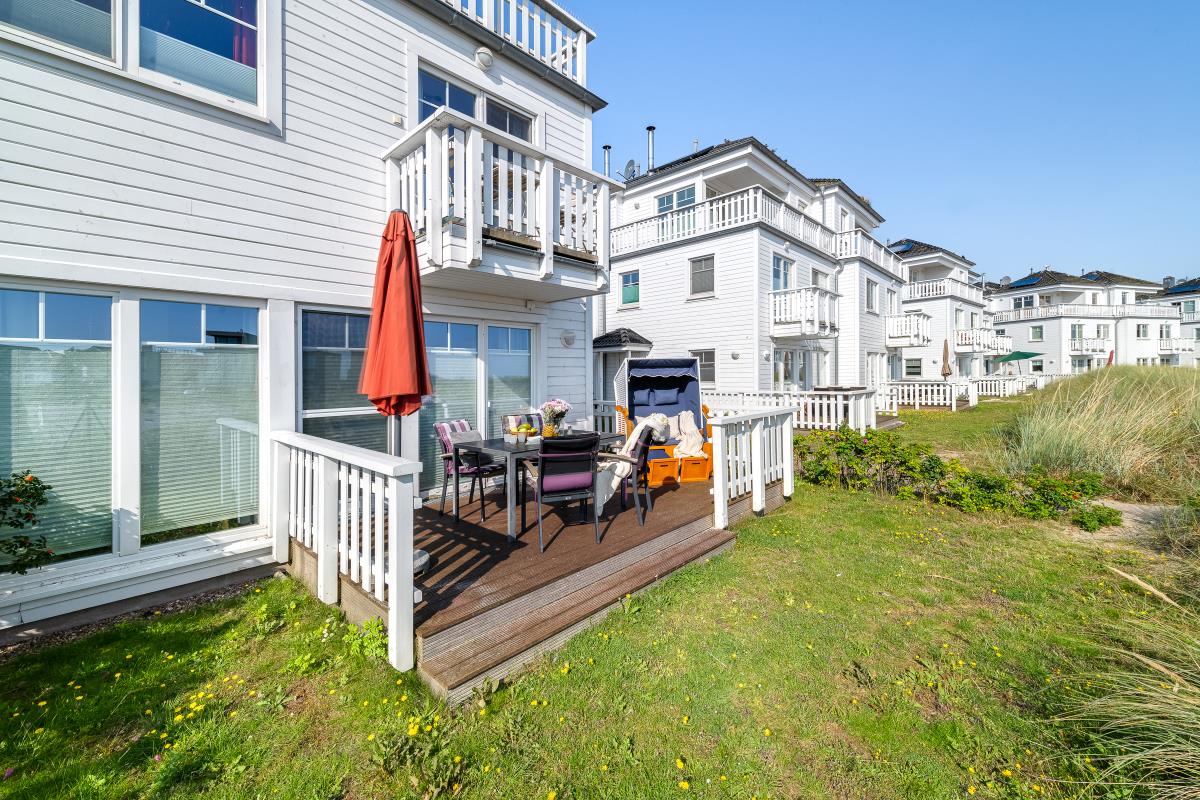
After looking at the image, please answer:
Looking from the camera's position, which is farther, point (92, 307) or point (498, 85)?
point (498, 85)

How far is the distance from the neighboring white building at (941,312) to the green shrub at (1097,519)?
2043cm

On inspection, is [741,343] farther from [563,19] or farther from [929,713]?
[929,713]

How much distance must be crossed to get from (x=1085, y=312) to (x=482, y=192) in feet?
154

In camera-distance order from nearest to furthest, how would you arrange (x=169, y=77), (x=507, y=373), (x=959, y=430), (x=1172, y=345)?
(x=169, y=77), (x=507, y=373), (x=959, y=430), (x=1172, y=345)

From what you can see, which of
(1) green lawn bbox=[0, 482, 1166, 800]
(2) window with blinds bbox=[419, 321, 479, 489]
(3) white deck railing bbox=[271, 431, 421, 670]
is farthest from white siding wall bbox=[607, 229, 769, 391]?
(3) white deck railing bbox=[271, 431, 421, 670]

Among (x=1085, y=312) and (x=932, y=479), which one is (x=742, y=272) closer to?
(x=932, y=479)

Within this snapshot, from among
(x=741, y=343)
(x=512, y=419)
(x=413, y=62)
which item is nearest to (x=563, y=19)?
(x=413, y=62)

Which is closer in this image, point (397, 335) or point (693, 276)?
point (397, 335)

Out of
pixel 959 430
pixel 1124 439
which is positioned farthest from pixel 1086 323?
pixel 1124 439

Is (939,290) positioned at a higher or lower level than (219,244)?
higher

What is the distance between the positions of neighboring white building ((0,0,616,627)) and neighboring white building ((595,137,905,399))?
895 centimetres

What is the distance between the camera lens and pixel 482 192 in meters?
4.97

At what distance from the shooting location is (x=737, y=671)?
2.86 m

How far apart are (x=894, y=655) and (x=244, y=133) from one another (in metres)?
6.64
